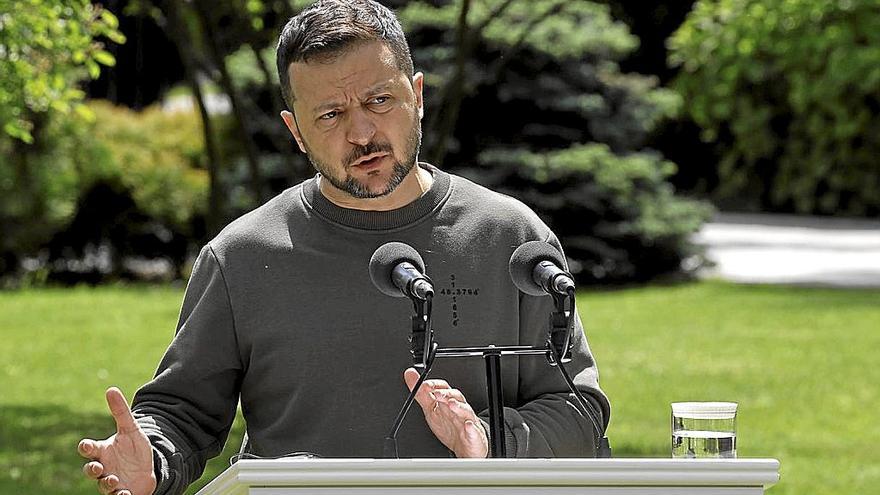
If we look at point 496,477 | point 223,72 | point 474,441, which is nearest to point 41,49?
point 223,72

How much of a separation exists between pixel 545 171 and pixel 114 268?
6014mm

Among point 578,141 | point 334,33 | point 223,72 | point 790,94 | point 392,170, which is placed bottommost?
point 392,170

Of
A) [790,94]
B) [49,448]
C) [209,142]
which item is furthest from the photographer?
[790,94]

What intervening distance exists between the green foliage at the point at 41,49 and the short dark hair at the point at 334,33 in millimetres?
5224

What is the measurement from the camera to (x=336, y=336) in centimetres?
319

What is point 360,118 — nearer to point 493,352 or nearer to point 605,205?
point 493,352

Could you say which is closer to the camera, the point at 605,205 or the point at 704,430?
the point at 704,430

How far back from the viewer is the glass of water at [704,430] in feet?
8.49

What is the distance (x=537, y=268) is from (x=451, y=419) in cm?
32

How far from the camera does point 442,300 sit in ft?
10.4

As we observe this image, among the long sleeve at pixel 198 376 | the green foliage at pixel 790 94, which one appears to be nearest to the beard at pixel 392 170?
the long sleeve at pixel 198 376

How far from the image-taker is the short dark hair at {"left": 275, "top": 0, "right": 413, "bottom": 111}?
10.1 ft

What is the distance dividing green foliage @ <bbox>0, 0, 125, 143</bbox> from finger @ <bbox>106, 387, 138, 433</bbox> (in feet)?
18.3

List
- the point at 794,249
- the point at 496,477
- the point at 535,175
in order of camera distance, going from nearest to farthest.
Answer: the point at 496,477 → the point at 535,175 → the point at 794,249
